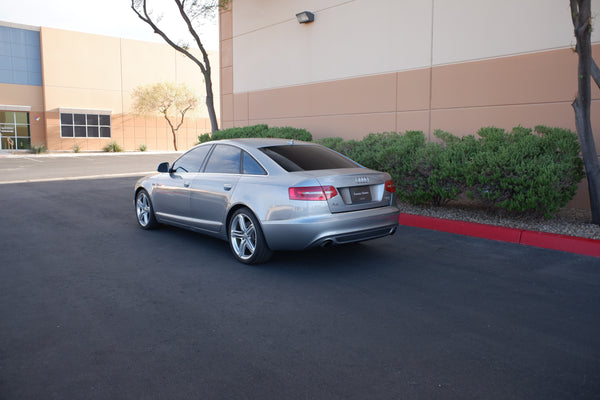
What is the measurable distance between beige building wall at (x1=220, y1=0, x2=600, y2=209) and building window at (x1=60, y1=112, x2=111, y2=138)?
1065 inches

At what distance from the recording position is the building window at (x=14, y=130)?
3738cm

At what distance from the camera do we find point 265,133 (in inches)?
545

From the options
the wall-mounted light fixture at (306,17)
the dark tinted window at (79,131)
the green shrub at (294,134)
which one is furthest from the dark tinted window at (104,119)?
the green shrub at (294,134)

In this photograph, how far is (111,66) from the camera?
132 ft

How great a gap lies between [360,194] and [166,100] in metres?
38.0

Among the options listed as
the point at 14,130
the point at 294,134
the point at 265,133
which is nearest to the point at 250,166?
the point at 294,134

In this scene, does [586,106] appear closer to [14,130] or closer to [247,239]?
[247,239]

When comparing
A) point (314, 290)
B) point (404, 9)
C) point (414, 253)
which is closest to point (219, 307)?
point (314, 290)

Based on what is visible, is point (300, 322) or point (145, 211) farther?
point (145, 211)

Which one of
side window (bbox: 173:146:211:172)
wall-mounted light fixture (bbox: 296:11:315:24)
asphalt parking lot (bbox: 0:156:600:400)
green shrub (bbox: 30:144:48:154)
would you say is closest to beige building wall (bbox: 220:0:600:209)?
wall-mounted light fixture (bbox: 296:11:315:24)

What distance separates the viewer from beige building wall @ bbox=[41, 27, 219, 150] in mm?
37906

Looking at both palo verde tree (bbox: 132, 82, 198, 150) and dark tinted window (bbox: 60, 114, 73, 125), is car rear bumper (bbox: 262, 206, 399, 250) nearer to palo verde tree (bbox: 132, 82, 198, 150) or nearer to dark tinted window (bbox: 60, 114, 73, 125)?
palo verde tree (bbox: 132, 82, 198, 150)

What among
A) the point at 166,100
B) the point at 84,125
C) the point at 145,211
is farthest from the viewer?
the point at 166,100

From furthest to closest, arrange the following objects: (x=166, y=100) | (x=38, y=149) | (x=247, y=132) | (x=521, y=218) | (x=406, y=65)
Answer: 1. (x=166, y=100)
2. (x=38, y=149)
3. (x=247, y=132)
4. (x=406, y=65)
5. (x=521, y=218)
